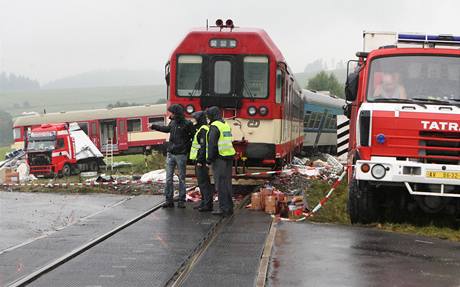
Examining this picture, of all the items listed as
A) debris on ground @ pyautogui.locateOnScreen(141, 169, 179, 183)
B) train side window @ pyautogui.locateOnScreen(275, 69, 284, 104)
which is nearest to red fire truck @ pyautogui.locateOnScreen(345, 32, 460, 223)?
train side window @ pyautogui.locateOnScreen(275, 69, 284, 104)

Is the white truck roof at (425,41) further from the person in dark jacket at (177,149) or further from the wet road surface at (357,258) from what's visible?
the person in dark jacket at (177,149)

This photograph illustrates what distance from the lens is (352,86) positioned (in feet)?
36.6

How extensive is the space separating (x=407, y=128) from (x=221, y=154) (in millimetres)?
3415

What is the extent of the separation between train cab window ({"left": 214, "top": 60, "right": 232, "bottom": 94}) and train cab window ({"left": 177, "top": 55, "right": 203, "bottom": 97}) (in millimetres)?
389

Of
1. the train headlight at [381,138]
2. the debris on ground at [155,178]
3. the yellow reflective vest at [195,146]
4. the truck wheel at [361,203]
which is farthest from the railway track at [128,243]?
the debris on ground at [155,178]

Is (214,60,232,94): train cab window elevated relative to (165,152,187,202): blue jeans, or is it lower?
elevated

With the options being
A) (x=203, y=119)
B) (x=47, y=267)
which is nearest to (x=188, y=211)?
(x=203, y=119)

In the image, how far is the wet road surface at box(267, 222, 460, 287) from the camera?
7062 millimetres

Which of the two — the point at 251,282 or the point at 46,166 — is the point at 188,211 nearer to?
the point at 251,282

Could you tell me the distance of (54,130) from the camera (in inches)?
1388

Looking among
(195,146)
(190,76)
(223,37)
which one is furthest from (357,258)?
(223,37)

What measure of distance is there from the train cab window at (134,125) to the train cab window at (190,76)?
2945cm

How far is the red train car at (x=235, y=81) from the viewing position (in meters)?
15.2

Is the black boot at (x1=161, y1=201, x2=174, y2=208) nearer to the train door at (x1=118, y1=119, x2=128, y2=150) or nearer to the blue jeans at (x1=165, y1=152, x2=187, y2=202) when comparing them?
the blue jeans at (x1=165, y1=152, x2=187, y2=202)
